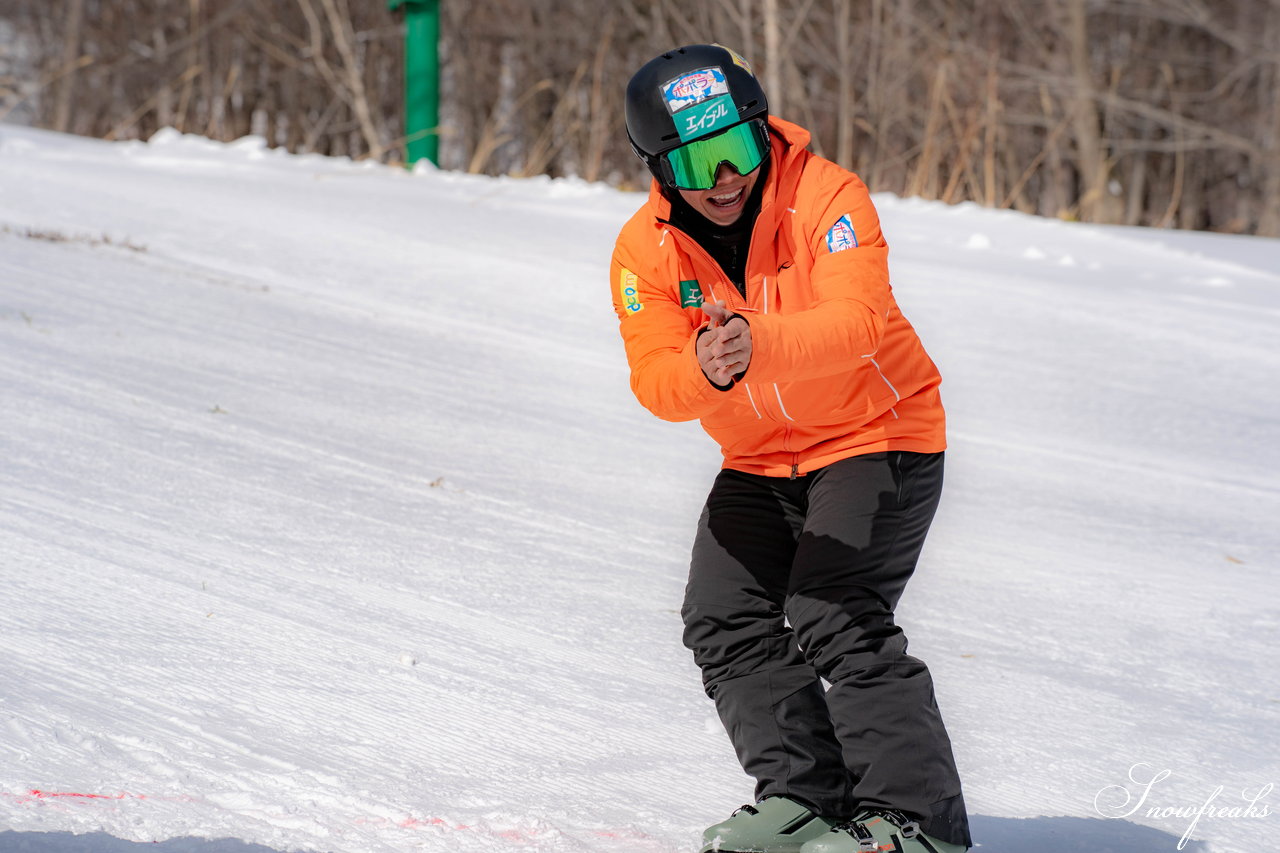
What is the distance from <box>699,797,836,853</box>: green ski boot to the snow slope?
6.4 inches

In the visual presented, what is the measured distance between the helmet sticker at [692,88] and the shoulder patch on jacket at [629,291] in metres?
0.30

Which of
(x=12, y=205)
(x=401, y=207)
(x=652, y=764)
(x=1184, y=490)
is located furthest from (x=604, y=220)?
(x=652, y=764)

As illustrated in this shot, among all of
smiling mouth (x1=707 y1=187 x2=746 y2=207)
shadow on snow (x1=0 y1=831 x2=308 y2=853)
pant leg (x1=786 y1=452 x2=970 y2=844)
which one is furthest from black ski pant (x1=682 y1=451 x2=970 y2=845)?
shadow on snow (x1=0 y1=831 x2=308 y2=853)

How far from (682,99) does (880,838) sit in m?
1.30

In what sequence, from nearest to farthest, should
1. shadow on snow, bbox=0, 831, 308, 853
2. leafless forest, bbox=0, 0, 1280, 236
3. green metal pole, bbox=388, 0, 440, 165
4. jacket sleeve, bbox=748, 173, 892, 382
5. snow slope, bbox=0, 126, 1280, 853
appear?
1. shadow on snow, bbox=0, 831, 308, 853
2. jacket sleeve, bbox=748, 173, 892, 382
3. snow slope, bbox=0, 126, 1280, 853
4. green metal pole, bbox=388, 0, 440, 165
5. leafless forest, bbox=0, 0, 1280, 236

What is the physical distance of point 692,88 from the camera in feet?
8.11

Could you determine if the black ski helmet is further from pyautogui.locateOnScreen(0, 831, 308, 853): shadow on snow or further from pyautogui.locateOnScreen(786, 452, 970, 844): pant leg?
pyautogui.locateOnScreen(0, 831, 308, 853): shadow on snow

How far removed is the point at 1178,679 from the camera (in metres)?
3.47

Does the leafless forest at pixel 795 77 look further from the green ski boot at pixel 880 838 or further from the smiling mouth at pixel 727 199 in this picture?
the green ski boot at pixel 880 838

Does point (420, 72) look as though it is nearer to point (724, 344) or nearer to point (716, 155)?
point (716, 155)

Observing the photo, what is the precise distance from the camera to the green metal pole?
10211mm

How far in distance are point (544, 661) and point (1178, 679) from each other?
5.23 feet

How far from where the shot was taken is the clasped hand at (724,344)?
6.87 feet

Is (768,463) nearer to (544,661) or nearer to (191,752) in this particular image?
(544,661)
